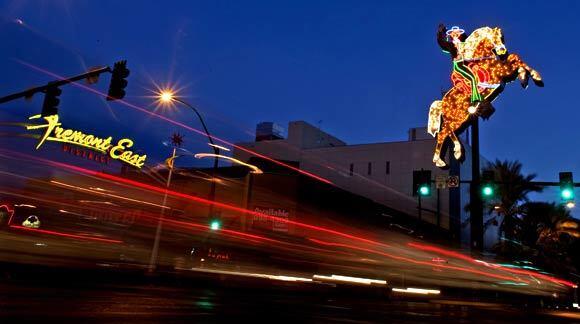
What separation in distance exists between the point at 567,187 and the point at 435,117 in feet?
36.8

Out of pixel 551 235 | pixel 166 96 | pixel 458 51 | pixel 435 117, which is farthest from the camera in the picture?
pixel 551 235

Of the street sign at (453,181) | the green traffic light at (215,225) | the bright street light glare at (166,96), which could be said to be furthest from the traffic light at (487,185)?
the bright street light glare at (166,96)

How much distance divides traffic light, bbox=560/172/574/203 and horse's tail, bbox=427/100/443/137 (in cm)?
1050

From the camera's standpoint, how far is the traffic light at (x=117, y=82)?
59.2ft

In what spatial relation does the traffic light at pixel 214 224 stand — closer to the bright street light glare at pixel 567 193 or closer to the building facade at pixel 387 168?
the bright street light glare at pixel 567 193

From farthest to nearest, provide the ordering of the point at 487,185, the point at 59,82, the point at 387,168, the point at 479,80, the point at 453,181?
the point at 387,168 < the point at 479,80 < the point at 453,181 < the point at 487,185 < the point at 59,82

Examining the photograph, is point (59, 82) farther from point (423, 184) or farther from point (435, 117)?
point (435, 117)

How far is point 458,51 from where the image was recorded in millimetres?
28422

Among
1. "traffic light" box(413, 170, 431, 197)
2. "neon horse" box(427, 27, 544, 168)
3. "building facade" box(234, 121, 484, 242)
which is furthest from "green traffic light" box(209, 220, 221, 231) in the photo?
"building facade" box(234, 121, 484, 242)

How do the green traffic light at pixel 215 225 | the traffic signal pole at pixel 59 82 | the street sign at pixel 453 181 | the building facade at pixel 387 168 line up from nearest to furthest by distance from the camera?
the traffic signal pole at pixel 59 82, the street sign at pixel 453 181, the green traffic light at pixel 215 225, the building facade at pixel 387 168

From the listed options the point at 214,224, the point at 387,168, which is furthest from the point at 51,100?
the point at 387,168

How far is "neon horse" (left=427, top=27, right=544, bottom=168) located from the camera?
25797 mm

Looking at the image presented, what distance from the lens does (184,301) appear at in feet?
34.1

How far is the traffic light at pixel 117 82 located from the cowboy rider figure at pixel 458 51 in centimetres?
1844
